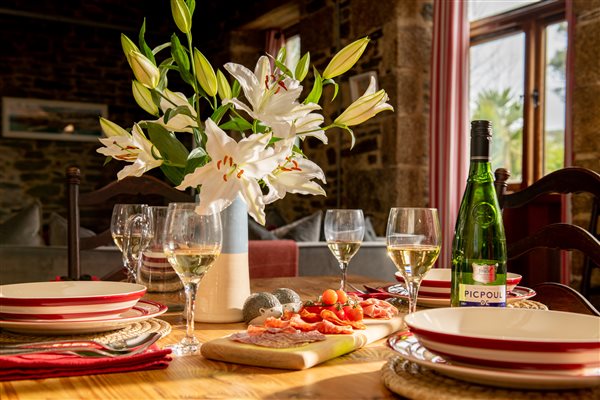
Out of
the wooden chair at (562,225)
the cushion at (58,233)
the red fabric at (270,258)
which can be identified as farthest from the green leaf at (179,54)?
the cushion at (58,233)

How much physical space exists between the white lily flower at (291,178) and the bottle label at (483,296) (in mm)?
285

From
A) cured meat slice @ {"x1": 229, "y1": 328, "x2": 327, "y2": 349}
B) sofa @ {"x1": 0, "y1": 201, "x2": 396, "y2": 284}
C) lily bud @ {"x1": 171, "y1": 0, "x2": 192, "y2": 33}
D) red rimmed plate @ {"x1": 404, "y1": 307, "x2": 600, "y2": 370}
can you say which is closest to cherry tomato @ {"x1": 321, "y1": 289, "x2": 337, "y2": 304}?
cured meat slice @ {"x1": 229, "y1": 328, "x2": 327, "y2": 349}

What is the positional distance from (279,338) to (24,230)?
9.28 ft

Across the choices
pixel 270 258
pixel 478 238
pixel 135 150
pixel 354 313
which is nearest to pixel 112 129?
pixel 135 150

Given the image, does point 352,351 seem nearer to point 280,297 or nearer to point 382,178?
point 280,297

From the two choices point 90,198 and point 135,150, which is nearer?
point 135,150

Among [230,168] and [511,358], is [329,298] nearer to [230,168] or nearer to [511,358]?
[230,168]

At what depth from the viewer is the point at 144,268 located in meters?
1.17

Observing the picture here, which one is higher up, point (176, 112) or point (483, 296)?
point (176, 112)

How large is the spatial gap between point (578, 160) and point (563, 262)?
0.57 meters

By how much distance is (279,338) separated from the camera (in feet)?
2.77

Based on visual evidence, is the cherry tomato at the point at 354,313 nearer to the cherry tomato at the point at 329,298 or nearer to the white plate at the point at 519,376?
the cherry tomato at the point at 329,298

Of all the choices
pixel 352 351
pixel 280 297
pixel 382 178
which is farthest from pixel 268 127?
pixel 382 178

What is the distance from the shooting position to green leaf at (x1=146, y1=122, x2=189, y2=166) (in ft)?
3.51
